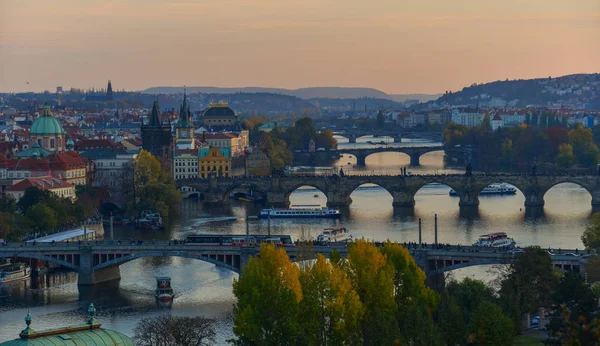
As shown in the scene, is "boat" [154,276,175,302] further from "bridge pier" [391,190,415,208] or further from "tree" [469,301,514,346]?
"bridge pier" [391,190,415,208]

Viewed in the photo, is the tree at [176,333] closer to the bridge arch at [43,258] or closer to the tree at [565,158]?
the bridge arch at [43,258]

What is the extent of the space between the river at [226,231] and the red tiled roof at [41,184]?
3.65m

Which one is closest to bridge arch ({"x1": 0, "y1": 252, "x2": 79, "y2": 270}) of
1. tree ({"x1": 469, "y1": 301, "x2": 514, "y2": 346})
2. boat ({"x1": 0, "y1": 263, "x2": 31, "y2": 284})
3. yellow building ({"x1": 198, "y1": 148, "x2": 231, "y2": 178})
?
boat ({"x1": 0, "y1": 263, "x2": 31, "y2": 284})

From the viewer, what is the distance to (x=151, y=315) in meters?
31.6

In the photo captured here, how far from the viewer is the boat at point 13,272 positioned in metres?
36.8

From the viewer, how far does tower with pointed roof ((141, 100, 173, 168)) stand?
65188mm

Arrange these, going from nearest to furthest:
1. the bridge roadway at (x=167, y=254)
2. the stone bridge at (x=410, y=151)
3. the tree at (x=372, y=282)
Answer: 1. the tree at (x=372, y=282)
2. the bridge roadway at (x=167, y=254)
3. the stone bridge at (x=410, y=151)

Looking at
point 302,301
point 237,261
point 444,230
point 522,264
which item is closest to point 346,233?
point 444,230

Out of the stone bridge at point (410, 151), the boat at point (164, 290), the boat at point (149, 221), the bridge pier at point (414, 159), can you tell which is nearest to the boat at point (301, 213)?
the boat at point (149, 221)

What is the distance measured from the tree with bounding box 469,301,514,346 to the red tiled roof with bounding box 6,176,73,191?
89.4ft

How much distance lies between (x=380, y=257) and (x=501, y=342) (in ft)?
11.9

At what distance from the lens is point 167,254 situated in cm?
3631

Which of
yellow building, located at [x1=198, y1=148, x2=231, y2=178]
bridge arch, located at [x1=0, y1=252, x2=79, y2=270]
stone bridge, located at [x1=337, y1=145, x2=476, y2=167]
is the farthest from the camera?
stone bridge, located at [x1=337, y1=145, x2=476, y2=167]

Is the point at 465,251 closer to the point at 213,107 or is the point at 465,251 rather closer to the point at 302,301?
the point at 302,301
